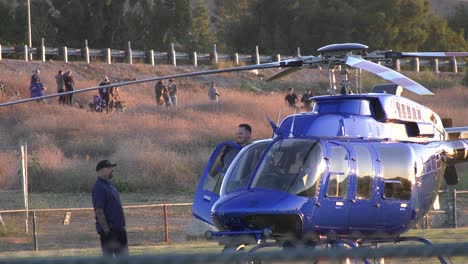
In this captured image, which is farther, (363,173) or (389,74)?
(363,173)

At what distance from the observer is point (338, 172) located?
539 inches

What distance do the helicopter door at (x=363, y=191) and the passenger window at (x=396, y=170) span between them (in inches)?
7.9

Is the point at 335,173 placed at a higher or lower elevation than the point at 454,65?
lower

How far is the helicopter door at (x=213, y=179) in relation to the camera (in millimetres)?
14758

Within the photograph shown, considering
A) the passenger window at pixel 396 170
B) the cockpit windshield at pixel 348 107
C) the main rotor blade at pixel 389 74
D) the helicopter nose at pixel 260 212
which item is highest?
the main rotor blade at pixel 389 74

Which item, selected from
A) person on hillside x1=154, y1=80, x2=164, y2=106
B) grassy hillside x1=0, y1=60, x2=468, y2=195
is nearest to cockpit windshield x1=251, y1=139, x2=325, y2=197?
grassy hillside x1=0, y1=60, x2=468, y2=195

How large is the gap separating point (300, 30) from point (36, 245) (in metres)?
57.2

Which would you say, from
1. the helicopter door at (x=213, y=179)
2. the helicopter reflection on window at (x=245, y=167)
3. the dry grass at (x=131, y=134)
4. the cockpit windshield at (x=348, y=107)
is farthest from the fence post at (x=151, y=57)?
the helicopter reflection on window at (x=245, y=167)

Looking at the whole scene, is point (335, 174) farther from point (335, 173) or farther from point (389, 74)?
point (389, 74)

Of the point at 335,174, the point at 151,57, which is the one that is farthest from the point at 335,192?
the point at 151,57

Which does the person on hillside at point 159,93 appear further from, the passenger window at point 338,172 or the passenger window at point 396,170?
the passenger window at point 338,172

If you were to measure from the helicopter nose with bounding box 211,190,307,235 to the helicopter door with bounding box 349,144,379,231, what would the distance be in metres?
1.05

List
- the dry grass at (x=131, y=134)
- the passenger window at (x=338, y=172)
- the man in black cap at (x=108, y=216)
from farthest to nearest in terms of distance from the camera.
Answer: the dry grass at (x=131, y=134) → the passenger window at (x=338, y=172) → the man in black cap at (x=108, y=216)

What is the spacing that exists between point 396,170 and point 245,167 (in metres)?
2.19
